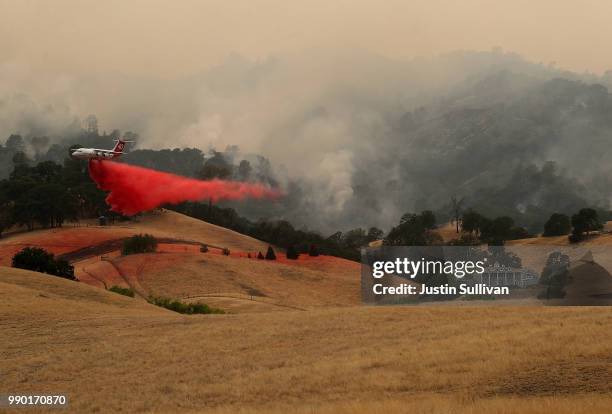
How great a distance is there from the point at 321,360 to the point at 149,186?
79566 millimetres

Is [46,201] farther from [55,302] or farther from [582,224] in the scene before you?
[582,224]

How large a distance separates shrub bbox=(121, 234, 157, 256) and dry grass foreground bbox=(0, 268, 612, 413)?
73.4 metres

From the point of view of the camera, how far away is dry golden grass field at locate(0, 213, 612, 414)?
3278cm

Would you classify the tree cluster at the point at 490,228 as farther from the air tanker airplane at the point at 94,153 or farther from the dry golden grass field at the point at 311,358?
the dry golden grass field at the point at 311,358

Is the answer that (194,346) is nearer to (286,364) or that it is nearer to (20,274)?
(286,364)

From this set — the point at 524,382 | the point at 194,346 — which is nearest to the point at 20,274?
the point at 194,346

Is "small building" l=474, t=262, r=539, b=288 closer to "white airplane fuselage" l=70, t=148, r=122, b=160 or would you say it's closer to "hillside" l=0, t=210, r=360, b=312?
"hillside" l=0, t=210, r=360, b=312

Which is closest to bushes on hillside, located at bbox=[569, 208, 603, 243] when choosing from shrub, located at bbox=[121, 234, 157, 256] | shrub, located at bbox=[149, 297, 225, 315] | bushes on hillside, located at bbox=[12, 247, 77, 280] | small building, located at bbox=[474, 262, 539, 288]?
shrub, located at bbox=[121, 234, 157, 256]

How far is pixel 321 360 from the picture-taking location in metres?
41.7

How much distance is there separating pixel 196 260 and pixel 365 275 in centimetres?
2729

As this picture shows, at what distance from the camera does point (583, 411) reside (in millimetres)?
27750

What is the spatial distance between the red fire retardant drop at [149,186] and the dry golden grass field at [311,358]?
36.0 metres

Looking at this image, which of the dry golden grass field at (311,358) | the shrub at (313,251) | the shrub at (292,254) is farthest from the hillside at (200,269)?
the dry golden grass field at (311,358)

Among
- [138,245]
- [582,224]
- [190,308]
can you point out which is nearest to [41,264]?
[190,308]
